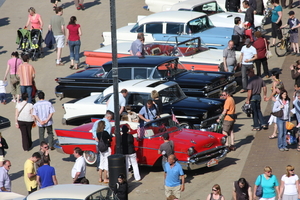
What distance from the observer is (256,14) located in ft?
84.8

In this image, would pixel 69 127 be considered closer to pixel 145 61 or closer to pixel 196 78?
pixel 145 61

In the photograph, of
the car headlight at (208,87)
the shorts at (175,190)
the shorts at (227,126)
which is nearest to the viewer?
the shorts at (175,190)

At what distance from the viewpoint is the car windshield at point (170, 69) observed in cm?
1724

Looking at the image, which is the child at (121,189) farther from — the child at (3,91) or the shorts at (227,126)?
the child at (3,91)

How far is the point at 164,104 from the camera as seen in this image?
51.5ft

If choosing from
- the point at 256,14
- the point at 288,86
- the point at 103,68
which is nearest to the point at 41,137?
the point at 103,68

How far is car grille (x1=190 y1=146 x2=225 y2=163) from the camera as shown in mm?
13120

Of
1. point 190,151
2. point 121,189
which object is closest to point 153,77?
point 190,151

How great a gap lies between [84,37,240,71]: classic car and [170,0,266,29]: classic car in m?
2.77

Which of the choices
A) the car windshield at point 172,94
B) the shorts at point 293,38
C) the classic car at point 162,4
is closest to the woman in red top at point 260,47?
the shorts at point 293,38

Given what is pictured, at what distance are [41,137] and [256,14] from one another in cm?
1349

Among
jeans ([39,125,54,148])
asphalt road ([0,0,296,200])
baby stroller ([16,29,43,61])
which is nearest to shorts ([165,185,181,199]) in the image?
asphalt road ([0,0,296,200])

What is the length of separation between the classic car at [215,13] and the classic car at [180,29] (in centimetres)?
75

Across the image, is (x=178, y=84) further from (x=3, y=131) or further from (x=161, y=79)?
(x=3, y=131)
